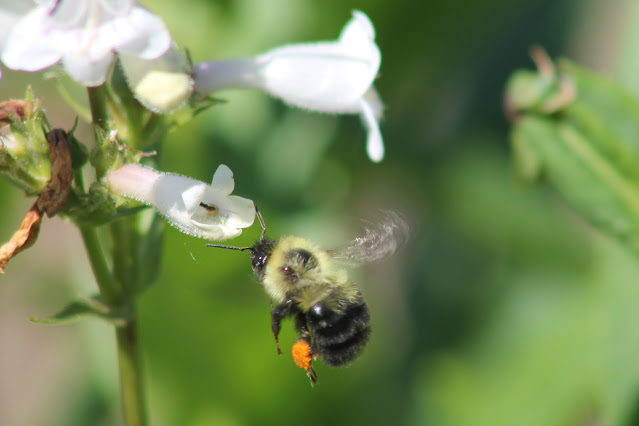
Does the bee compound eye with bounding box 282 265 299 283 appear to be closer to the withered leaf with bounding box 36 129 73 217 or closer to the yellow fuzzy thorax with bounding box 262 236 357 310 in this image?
the yellow fuzzy thorax with bounding box 262 236 357 310

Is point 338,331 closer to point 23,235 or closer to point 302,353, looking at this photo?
point 302,353

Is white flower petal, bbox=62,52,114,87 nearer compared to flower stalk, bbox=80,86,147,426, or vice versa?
white flower petal, bbox=62,52,114,87

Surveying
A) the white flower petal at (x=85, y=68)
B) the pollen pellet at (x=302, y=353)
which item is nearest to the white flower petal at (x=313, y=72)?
the white flower petal at (x=85, y=68)

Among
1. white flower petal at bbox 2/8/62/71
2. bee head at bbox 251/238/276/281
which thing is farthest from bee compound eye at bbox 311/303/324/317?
white flower petal at bbox 2/8/62/71

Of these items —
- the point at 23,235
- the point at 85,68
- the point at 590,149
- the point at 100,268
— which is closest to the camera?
the point at 85,68

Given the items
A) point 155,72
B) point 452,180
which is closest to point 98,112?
point 155,72

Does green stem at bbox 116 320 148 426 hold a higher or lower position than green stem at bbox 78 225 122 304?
lower

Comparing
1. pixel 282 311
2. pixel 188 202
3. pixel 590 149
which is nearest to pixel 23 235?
pixel 188 202
